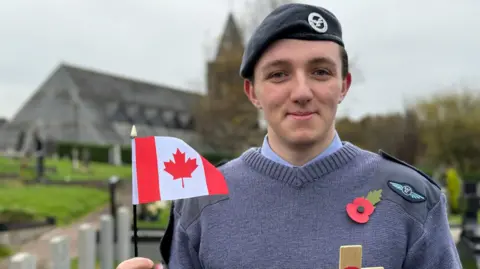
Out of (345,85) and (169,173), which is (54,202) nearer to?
(169,173)

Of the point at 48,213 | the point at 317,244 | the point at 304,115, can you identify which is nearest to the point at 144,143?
the point at 304,115

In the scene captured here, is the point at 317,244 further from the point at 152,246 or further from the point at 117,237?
the point at 152,246

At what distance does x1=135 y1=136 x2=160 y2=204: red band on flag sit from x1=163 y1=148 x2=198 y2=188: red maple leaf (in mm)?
50

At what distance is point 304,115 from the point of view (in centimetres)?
165

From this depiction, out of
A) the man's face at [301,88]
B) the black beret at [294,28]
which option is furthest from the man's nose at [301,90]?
the black beret at [294,28]

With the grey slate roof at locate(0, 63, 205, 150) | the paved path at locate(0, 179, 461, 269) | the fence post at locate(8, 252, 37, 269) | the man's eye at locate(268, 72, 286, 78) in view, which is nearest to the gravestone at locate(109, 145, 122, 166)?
the grey slate roof at locate(0, 63, 205, 150)

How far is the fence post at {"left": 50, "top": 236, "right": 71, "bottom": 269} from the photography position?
437 centimetres

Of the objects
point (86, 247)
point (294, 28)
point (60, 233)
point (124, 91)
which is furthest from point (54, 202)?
point (124, 91)

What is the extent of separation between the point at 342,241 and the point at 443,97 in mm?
35680

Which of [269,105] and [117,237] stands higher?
[269,105]

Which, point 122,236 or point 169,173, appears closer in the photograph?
point 169,173

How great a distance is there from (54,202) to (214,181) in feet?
37.8

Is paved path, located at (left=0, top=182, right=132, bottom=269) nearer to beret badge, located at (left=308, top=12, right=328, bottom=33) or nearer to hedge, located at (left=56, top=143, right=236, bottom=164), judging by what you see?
beret badge, located at (left=308, top=12, right=328, bottom=33)

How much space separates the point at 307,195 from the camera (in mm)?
1714
